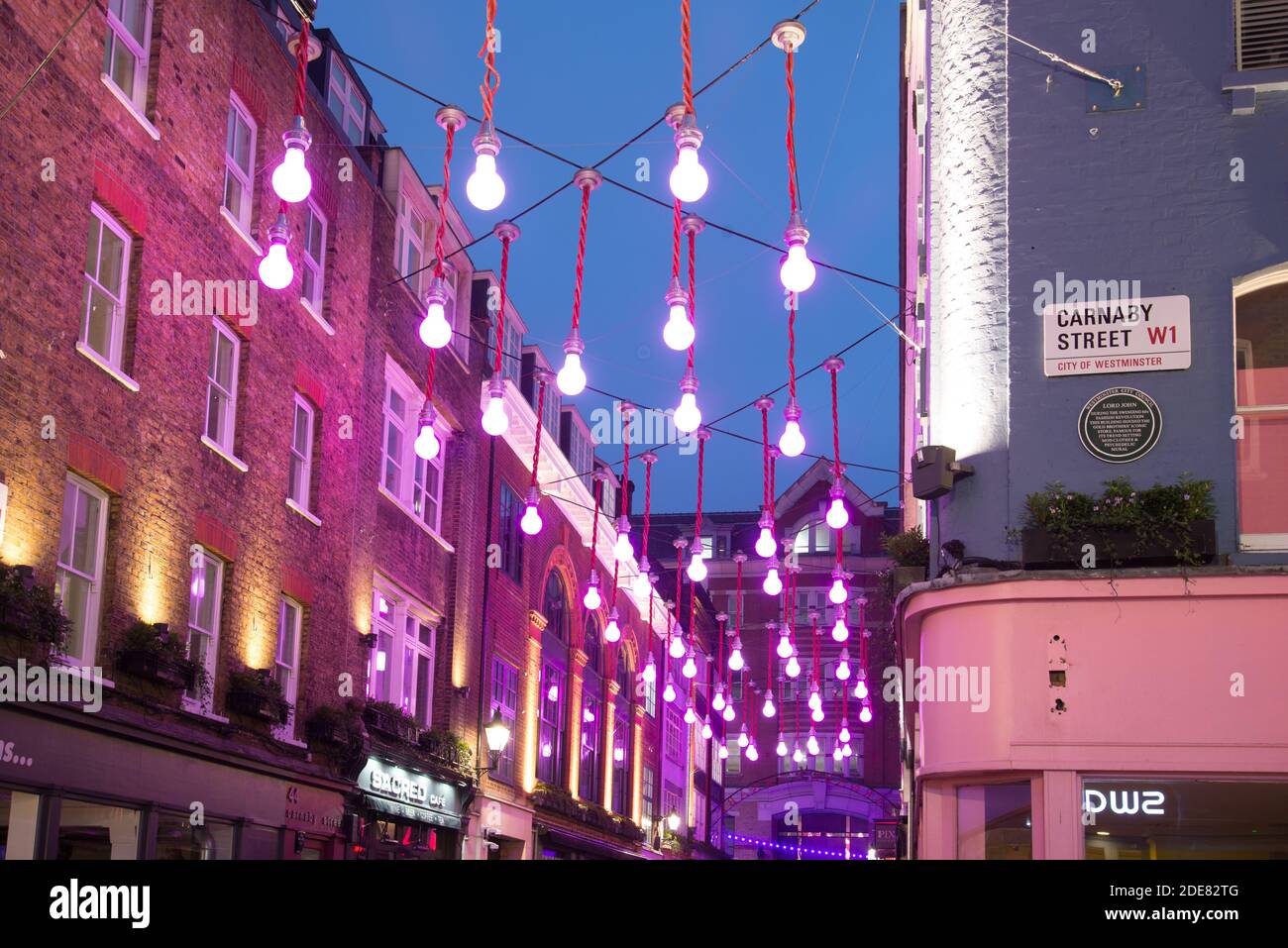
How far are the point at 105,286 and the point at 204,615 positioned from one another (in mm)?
4359

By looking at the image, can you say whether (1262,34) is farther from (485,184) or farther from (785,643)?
(785,643)

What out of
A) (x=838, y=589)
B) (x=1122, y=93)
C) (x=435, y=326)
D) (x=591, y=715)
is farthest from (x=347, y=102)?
(x=591, y=715)

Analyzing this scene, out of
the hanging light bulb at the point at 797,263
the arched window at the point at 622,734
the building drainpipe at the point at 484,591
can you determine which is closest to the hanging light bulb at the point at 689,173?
the hanging light bulb at the point at 797,263

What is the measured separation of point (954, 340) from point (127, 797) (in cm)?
974

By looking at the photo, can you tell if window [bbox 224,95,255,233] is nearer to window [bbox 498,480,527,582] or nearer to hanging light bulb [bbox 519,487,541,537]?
hanging light bulb [bbox 519,487,541,537]

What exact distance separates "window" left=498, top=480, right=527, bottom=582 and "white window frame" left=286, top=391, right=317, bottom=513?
9355mm

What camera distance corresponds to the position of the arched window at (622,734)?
143ft

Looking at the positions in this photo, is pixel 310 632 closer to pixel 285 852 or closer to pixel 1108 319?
pixel 285 852

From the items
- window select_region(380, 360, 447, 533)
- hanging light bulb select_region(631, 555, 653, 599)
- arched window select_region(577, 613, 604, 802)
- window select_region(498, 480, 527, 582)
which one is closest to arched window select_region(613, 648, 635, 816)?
arched window select_region(577, 613, 604, 802)

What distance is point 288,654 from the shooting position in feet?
67.4

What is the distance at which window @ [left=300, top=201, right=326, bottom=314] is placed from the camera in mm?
21469
